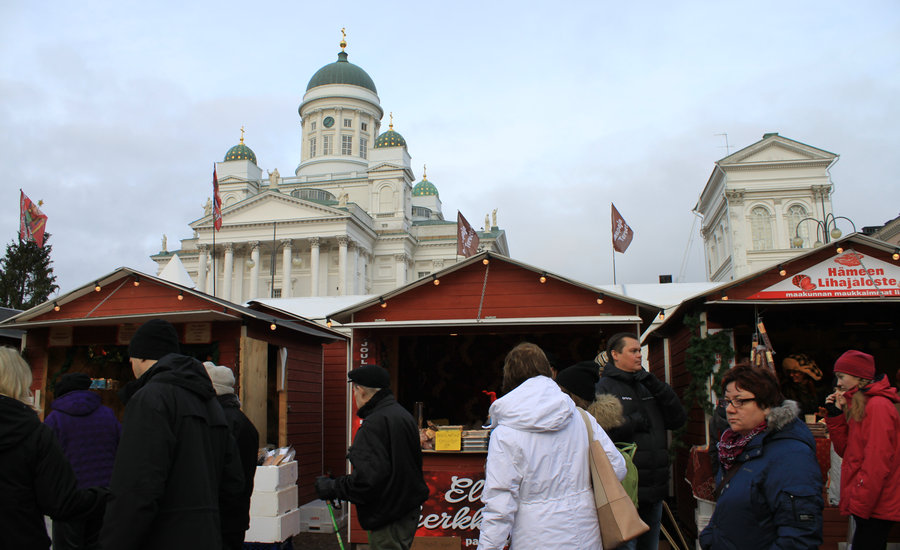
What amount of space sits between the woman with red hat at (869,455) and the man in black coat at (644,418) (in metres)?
1.16

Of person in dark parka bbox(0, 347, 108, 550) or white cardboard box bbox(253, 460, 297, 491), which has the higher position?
person in dark parka bbox(0, 347, 108, 550)

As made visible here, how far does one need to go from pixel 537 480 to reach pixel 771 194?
1643 inches

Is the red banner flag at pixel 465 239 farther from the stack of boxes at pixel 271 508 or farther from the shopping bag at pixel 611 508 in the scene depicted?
the shopping bag at pixel 611 508

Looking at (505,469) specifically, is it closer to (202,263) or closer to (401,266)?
(401,266)

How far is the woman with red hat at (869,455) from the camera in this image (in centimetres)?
423

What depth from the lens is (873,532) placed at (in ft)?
14.1

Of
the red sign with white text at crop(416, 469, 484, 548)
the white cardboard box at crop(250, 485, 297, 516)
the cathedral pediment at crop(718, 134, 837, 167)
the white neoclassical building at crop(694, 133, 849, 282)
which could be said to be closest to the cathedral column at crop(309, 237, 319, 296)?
the white neoclassical building at crop(694, 133, 849, 282)

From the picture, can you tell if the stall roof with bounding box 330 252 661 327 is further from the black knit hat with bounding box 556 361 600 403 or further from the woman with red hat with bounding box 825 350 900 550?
the woman with red hat with bounding box 825 350 900 550

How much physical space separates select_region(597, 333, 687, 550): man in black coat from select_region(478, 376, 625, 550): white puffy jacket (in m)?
1.48

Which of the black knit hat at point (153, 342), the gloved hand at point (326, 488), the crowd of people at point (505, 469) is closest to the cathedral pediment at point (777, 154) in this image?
the crowd of people at point (505, 469)

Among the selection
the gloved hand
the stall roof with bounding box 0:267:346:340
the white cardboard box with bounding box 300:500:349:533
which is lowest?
the white cardboard box with bounding box 300:500:349:533

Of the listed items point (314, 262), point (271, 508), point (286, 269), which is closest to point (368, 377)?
point (271, 508)

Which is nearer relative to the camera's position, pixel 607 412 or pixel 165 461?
pixel 165 461

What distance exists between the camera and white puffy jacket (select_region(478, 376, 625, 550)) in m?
3.18
